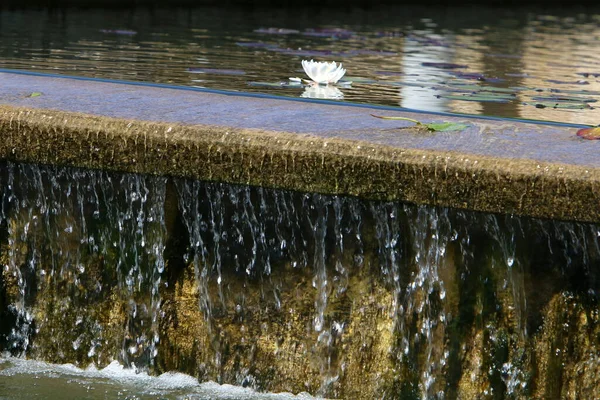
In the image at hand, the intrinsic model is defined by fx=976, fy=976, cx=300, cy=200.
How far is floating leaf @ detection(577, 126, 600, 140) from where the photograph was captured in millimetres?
2422

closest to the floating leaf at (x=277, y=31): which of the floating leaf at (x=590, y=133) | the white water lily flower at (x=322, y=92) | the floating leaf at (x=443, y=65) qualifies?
the floating leaf at (x=443, y=65)

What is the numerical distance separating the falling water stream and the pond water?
1.11 m

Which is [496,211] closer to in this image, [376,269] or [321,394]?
[376,269]

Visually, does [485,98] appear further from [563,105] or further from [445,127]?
[445,127]

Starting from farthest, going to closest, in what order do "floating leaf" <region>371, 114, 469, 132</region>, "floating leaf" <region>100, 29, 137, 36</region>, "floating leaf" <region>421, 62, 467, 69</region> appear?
"floating leaf" <region>100, 29, 137, 36</region> < "floating leaf" <region>421, 62, 467, 69</region> < "floating leaf" <region>371, 114, 469, 132</region>

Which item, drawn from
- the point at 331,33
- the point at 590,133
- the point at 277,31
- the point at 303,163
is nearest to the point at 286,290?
the point at 303,163

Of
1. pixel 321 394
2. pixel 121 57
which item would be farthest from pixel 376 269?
pixel 121 57

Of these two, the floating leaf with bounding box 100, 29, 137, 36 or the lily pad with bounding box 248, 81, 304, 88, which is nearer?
the lily pad with bounding box 248, 81, 304, 88

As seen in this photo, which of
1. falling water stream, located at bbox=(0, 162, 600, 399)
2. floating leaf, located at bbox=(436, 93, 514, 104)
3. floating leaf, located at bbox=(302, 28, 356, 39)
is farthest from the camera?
floating leaf, located at bbox=(302, 28, 356, 39)

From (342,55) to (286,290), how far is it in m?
3.79

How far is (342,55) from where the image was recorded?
613 centimetres

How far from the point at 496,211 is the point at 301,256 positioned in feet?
1.81

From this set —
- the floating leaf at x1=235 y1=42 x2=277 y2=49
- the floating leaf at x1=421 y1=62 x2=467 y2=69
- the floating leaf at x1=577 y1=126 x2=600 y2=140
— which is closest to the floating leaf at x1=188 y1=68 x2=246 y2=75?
the floating leaf at x1=421 y1=62 x2=467 y2=69

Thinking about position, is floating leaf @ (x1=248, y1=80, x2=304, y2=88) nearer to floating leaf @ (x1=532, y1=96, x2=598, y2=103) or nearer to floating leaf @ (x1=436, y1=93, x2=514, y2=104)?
floating leaf @ (x1=436, y1=93, x2=514, y2=104)
